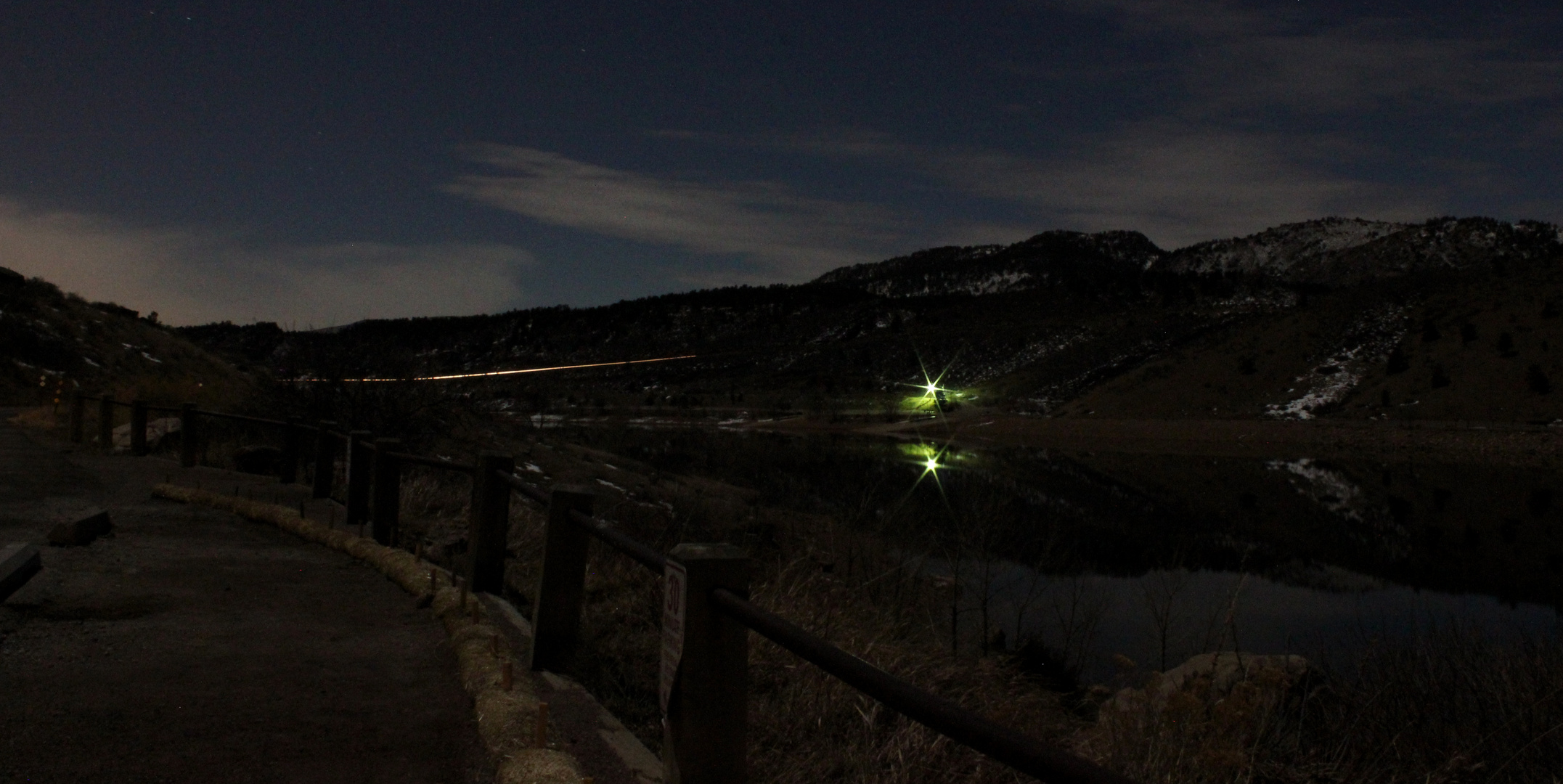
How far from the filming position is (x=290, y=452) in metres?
14.4

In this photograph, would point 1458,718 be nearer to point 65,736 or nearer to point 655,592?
point 655,592

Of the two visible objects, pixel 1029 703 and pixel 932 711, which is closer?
pixel 932 711

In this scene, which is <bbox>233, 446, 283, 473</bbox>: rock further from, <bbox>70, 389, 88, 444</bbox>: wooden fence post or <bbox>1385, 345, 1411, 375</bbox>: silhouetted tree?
<bbox>1385, 345, 1411, 375</bbox>: silhouetted tree

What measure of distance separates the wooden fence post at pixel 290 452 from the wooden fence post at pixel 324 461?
4.45ft

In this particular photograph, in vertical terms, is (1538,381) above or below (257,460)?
above

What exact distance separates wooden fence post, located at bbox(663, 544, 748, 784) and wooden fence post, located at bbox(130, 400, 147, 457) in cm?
1689

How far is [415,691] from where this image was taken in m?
5.70

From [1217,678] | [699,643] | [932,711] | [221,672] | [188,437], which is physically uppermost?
[932,711]

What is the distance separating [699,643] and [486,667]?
260cm

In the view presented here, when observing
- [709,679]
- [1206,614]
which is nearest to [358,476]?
[709,679]

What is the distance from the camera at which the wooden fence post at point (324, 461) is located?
41.8 ft

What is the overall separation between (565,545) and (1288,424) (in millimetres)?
52191

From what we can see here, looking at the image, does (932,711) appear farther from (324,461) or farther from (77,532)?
(324,461)

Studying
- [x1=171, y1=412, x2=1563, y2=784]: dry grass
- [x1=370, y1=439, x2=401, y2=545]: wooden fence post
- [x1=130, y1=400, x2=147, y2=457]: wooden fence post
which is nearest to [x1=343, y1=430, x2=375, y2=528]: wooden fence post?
[x1=171, y1=412, x2=1563, y2=784]: dry grass
